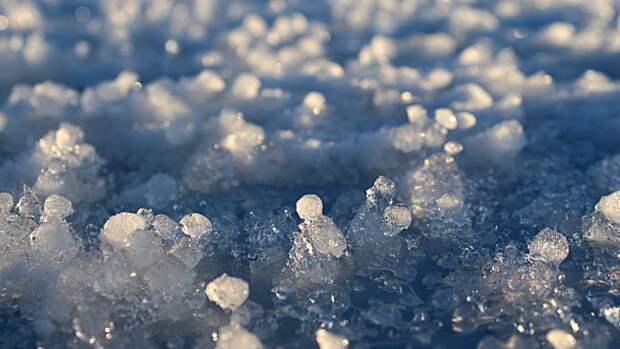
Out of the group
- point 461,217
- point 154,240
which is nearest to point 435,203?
point 461,217

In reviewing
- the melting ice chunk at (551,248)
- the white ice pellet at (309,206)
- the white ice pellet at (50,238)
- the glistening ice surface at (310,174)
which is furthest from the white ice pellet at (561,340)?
the white ice pellet at (50,238)

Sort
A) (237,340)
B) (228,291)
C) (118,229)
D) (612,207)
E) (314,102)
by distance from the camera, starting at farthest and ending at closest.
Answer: (314,102)
(612,207)
(118,229)
(228,291)
(237,340)

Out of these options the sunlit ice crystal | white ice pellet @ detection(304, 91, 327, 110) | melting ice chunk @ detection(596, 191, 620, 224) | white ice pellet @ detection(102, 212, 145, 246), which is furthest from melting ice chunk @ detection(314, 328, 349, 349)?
white ice pellet @ detection(304, 91, 327, 110)

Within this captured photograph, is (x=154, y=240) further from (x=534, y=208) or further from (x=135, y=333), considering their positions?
(x=534, y=208)

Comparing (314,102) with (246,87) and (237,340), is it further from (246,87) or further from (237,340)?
(237,340)

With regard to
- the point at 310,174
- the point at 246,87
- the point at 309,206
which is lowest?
the point at 310,174

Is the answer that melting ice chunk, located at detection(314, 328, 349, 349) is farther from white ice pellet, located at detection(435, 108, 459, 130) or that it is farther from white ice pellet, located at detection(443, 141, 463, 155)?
white ice pellet, located at detection(435, 108, 459, 130)

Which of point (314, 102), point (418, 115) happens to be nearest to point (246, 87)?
point (314, 102)
